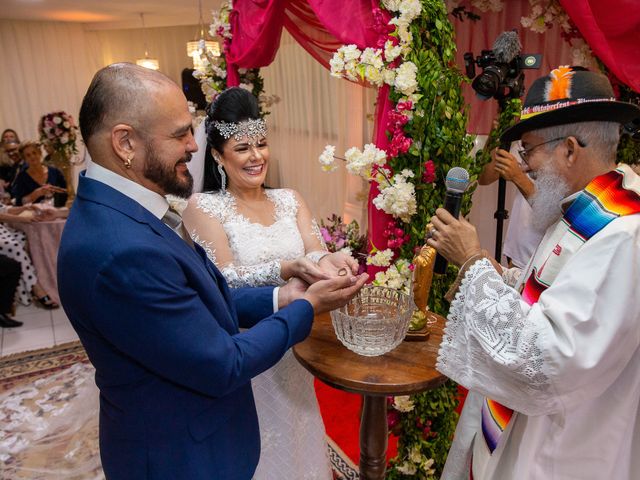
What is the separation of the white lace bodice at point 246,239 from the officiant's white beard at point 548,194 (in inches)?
42.8

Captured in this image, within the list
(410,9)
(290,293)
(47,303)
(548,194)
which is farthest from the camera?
(47,303)

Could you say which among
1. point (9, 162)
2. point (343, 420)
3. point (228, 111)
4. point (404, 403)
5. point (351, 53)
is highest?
point (351, 53)

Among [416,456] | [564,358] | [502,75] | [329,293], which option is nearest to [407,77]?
[502,75]

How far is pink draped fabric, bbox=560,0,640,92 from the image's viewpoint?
232cm

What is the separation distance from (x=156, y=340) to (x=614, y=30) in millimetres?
2554

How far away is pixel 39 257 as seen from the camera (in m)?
5.35

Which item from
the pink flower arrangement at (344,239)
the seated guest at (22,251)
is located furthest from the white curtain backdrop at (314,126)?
the seated guest at (22,251)

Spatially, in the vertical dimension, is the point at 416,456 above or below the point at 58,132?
below

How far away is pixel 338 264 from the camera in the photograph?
79.0 inches

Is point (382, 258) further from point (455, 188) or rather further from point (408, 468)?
point (408, 468)

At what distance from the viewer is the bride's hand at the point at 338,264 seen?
1923mm

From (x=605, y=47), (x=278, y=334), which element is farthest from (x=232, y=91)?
(x=605, y=47)

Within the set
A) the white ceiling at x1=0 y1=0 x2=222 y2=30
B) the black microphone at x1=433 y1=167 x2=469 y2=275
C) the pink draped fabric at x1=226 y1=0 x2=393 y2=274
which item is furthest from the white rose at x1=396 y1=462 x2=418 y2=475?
the white ceiling at x1=0 y1=0 x2=222 y2=30

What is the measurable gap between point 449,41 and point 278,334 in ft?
5.25
